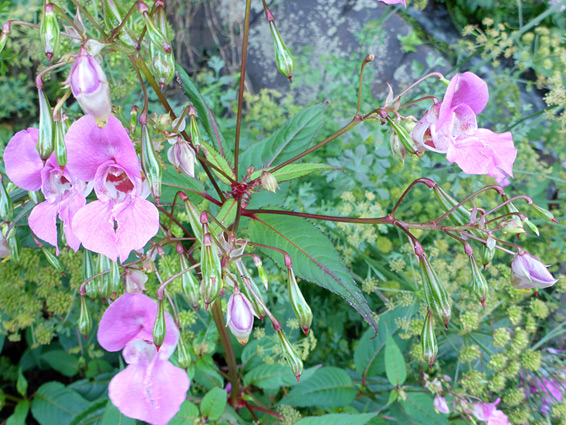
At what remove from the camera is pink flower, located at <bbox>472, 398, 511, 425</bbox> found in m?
1.49

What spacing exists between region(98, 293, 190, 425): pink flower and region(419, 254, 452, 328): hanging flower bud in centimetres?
59

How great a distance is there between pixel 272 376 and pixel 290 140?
0.86m

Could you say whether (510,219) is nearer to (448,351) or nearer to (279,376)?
(279,376)

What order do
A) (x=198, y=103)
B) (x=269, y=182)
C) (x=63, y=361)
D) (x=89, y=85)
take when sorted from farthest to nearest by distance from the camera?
(x=63, y=361), (x=198, y=103), (x=269, y=182), (x=89, y=85)

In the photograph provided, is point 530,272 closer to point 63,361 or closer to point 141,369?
point 141,369

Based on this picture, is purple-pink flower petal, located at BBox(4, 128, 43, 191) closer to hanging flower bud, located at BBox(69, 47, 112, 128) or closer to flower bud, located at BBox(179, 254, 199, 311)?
hanging flower bud, located at BBox(69, 47, 112, 128)

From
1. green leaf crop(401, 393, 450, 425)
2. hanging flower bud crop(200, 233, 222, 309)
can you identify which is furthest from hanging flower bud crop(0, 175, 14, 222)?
green leaf crop(401, 393, 450, 425)

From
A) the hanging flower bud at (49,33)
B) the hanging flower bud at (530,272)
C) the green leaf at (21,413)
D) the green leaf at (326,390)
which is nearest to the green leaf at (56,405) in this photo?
the green leaf at (21,413)

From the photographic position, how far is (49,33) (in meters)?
0.72

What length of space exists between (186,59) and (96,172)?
2588 millimetres

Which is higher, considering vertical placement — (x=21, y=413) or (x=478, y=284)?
(x=478, y=284)

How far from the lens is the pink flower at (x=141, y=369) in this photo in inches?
36.1

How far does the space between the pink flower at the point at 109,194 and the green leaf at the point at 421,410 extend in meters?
1.23

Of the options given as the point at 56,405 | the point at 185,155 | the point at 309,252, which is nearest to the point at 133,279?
the point at 185,155
